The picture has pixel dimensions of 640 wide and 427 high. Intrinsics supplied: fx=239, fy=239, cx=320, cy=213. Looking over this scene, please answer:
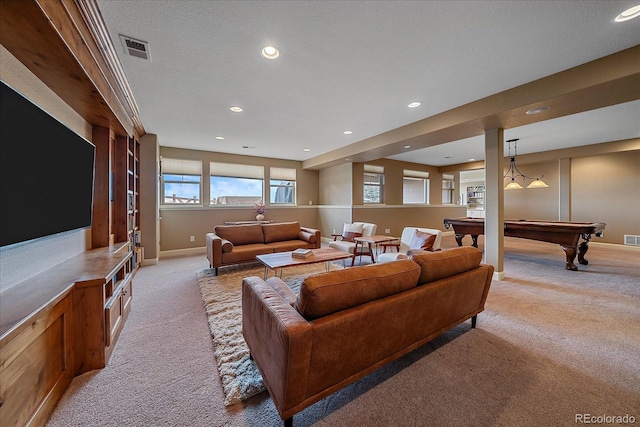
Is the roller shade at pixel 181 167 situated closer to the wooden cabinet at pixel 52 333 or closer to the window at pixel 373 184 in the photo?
the wooden cabinet at pixel 52 333

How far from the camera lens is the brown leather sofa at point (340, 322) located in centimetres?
113

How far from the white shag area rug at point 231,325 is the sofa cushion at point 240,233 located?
50cm

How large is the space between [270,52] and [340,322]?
224cm

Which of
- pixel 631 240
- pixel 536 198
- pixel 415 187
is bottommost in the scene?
pixel 631 240

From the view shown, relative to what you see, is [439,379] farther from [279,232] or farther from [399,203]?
[399,203]

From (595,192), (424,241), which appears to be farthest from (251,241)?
(595,192)

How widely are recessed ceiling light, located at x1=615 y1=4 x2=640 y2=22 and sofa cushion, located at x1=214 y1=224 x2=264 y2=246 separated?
4.77 metres

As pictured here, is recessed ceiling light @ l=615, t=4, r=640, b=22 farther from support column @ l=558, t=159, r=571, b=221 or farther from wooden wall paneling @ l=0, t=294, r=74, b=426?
support column @ l=558, t=159, r=571, b=221

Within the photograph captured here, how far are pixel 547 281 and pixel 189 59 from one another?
5229mm

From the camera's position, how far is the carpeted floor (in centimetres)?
131

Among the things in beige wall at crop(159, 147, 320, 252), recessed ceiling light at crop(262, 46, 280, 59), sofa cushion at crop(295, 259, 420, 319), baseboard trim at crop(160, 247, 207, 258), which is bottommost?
baseboard trim at crop(160, 247, 207, 258)

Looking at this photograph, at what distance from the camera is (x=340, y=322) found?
1.21 meters

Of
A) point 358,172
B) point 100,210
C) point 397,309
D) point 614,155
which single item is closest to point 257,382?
point 397,309

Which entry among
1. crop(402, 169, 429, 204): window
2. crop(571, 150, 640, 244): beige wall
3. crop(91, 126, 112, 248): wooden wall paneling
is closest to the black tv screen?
crop(91, 126, 112, 248): wooden wall paneling
